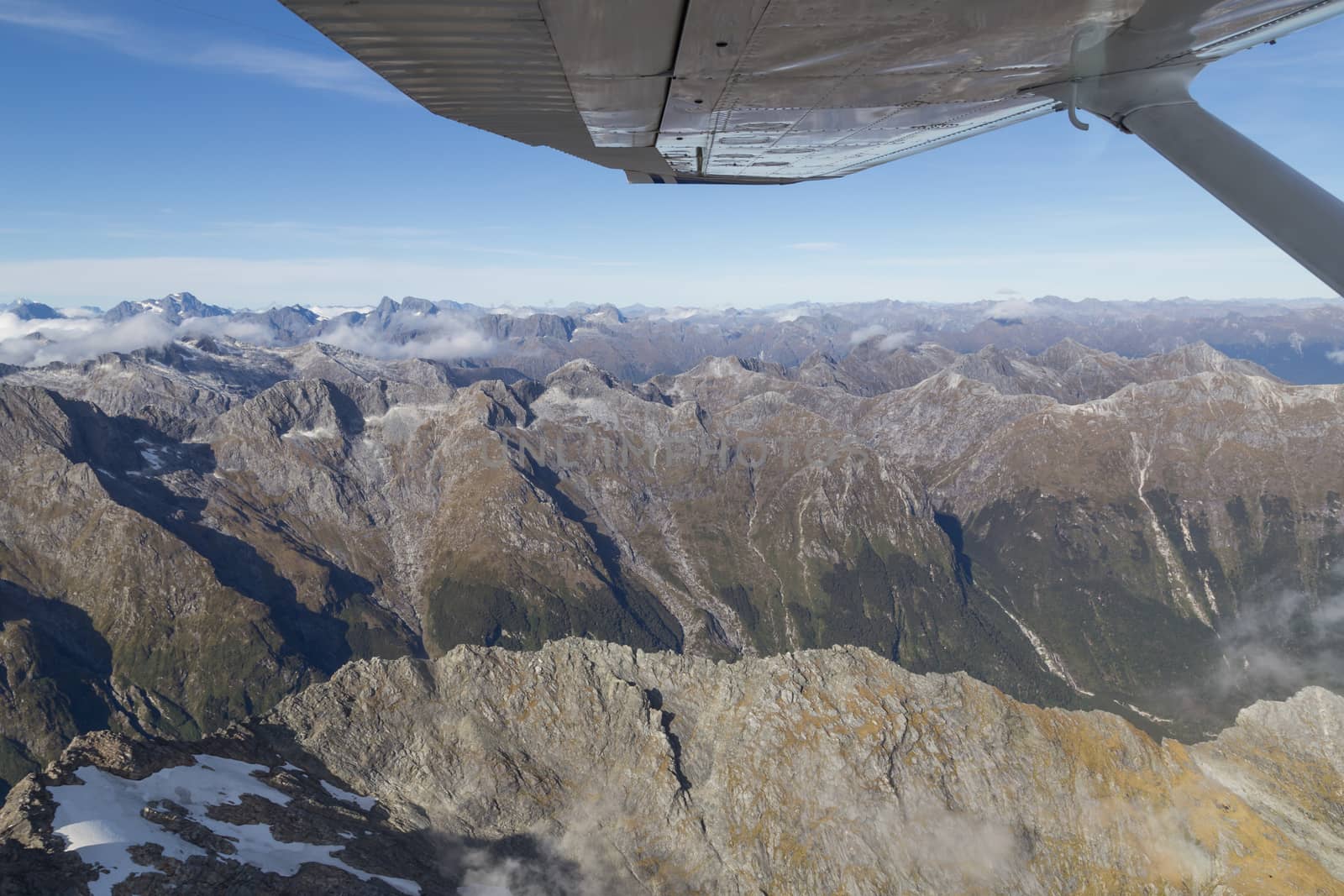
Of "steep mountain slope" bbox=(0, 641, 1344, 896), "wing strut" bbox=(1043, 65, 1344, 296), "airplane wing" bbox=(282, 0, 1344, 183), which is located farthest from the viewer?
"steep mountain slope" bbox=(0, 641, 1344, 896)

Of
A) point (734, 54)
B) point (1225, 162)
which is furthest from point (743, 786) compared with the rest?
point (734, 54)

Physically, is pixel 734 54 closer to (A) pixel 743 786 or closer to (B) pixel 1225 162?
(B) pixel 1225 162

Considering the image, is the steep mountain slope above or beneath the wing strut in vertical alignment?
beneath

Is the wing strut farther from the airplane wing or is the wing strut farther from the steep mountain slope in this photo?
the steep mountain slope

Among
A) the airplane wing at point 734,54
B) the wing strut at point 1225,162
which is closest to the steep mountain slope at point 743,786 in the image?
the airplane wing at point 734,54

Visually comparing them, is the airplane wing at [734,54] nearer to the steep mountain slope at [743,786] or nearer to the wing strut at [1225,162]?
the wing strut at [1225,162]

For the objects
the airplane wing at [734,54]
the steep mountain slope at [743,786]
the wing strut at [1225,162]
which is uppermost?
the airplane wing at [734,54]

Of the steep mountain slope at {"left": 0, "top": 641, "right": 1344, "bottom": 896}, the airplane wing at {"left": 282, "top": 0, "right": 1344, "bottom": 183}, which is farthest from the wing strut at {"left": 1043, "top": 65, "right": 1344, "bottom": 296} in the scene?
the steep mountain slope at {"left": 0, "top": 641, "right": 1344, "bottom": 896}
